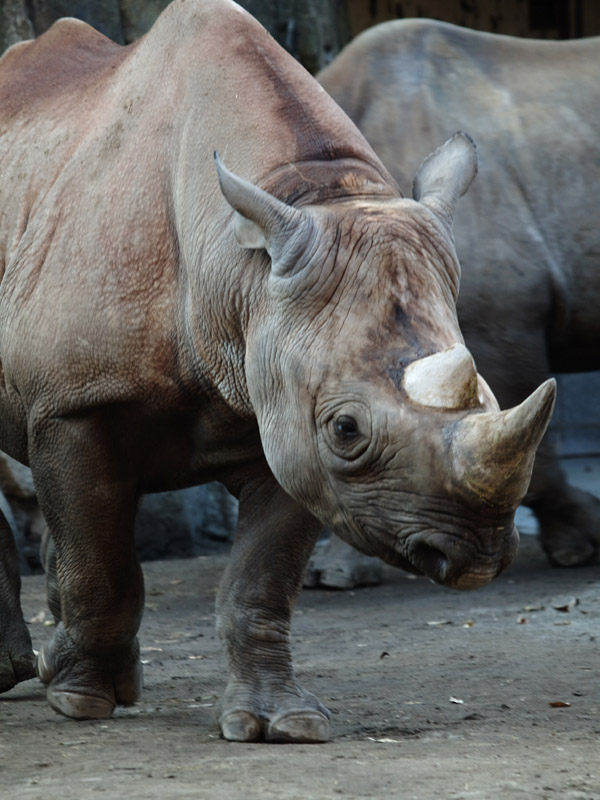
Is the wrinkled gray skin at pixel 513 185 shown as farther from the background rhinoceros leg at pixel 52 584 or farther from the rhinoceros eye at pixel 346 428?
the rhinoceros eye at pixel 346 428

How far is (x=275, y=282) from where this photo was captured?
3945 mm

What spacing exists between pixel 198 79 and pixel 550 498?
3556 mm

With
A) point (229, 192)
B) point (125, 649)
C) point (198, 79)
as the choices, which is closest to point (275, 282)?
point (229, 192)

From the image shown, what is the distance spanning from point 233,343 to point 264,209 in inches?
17.8

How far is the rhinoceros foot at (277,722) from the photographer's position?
416 cm

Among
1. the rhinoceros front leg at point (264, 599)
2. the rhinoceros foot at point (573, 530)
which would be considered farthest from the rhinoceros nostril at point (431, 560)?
the rhinoceros foot at point (573, 530)

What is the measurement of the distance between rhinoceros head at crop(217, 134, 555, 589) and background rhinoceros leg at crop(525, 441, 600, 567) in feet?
11.2

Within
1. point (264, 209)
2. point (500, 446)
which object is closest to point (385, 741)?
point (500, 446)

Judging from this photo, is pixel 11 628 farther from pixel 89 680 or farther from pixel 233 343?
pixel 233 343

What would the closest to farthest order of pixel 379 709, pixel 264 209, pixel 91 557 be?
pixel 264 209
pixel 91 557
pixel 379 709

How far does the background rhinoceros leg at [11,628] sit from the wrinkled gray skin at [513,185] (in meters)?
2.47

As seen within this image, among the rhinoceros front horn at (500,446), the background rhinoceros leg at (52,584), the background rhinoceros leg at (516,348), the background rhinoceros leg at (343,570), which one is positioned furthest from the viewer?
the background rhinoceros leg at (343,570)

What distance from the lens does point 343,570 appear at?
738 centimetres

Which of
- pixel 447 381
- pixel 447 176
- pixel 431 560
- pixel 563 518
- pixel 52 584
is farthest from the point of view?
pixel 563 518
